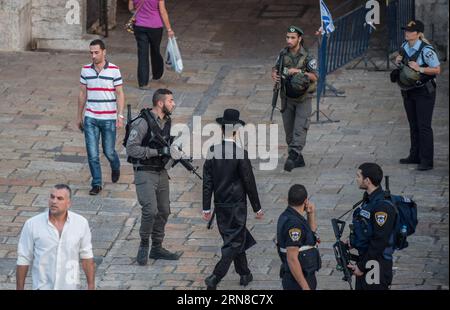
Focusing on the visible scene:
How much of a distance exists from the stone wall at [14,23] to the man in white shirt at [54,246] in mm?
9375

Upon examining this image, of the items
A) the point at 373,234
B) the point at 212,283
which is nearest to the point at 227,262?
the point at 212,283

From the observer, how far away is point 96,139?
14.9 metres

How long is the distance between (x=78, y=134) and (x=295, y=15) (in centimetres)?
646

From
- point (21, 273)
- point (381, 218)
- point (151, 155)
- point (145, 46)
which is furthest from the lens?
point (145, 46)

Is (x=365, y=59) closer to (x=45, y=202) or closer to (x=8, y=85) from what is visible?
(x=8, y=85)

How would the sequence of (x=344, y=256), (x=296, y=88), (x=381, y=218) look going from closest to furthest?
1. (x=381, y=218)
2. (x=344, y=256)
3. (x=296, y=88)

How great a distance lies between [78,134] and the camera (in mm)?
16750

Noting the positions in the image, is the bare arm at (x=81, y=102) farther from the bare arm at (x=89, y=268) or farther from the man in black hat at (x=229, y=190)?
the bare arm at (x=89, y=268)

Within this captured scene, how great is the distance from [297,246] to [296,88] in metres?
4.41

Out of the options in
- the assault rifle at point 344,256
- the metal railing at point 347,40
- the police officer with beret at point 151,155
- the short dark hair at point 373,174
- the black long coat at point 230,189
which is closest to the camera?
the short dark hair at point 373,174

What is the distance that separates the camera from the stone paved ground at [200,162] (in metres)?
13.2

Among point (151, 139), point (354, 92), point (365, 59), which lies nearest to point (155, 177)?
point (151, 139)

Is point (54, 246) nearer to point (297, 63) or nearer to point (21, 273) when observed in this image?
point (21, 273)

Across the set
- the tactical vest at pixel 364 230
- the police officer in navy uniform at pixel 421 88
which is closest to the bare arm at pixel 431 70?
the police officer in navy uniform at pixel 421 88
